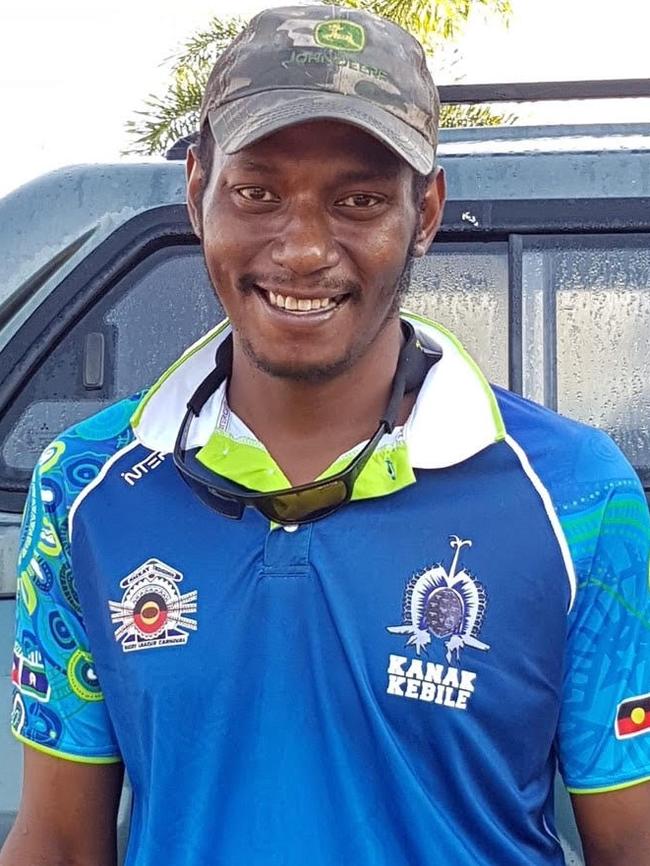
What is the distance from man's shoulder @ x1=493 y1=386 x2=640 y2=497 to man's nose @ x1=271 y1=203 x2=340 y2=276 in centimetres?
32

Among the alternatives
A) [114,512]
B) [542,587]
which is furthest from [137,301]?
[542,587]

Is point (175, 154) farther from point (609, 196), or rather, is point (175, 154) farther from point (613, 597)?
point (613, 597)

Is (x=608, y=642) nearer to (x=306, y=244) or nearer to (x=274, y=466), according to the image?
(x=274, y=466)

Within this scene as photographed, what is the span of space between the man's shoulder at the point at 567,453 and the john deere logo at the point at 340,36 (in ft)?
1.65

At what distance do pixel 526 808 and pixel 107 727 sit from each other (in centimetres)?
55

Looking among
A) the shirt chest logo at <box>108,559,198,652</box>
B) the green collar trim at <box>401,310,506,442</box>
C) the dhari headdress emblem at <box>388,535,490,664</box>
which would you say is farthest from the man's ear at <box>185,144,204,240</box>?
the dhari headdress emblem at <box>388,535,490,664</box>

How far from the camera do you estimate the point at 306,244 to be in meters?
1.59

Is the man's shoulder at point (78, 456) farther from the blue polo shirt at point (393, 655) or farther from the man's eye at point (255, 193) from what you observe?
the man's eye at point (255, 193)

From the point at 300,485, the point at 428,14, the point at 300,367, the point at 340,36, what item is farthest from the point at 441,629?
the point at 428,14

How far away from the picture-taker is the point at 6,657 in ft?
7.32

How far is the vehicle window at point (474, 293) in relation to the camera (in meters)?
2.46

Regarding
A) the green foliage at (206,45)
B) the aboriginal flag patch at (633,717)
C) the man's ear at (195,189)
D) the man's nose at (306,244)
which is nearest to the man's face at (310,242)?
the man's nose at (306,244)

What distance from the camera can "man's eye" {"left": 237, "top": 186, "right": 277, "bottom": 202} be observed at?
1.63 meters

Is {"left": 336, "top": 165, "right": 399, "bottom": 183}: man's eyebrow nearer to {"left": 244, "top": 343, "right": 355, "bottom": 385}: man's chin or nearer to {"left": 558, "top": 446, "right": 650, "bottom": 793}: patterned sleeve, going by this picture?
{"left": 244, "top": 343, "right": 355, "bottom": 385}: man's chin
